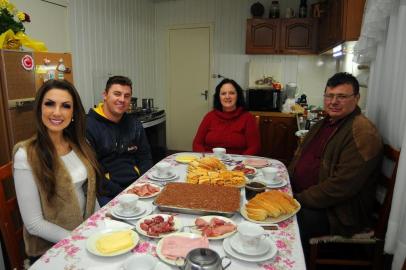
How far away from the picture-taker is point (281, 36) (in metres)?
4.27

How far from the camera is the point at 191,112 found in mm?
5270

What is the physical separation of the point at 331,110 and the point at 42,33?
273 cm

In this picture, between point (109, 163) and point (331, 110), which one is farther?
point (109, 163)

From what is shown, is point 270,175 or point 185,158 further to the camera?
point 185,158

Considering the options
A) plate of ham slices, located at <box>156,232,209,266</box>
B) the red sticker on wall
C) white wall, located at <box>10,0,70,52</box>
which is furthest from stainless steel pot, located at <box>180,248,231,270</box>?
white wall, located at <box>10,0,70,52</box>

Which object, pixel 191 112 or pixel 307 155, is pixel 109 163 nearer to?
pixel 307 155

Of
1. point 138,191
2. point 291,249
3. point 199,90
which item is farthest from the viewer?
point 199,90

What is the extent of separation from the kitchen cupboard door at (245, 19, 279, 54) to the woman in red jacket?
1965mm

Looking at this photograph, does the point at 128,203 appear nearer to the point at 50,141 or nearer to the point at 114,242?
the point at 114,242

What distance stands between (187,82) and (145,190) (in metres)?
3.88

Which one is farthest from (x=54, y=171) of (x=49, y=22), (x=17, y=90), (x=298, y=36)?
(x=298, y=36)

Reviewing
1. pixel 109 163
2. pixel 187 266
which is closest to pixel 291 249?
pixel 187 266

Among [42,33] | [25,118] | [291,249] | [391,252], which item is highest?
[42,33]

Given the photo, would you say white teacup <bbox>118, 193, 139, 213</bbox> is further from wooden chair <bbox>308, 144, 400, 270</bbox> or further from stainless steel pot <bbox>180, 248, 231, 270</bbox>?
wooden chair <bbox>308, 144, 400, 270</bbox>
